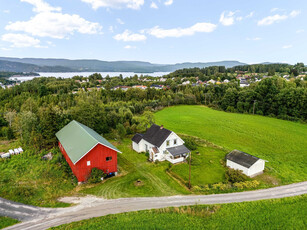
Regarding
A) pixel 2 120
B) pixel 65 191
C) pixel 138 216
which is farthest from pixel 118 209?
pixel 2 120

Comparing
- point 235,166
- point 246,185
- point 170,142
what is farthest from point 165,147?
point 246,185

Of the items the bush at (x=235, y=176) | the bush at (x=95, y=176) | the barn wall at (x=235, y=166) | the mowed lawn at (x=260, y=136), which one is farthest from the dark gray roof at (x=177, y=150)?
the bush at (x=95, y=176)

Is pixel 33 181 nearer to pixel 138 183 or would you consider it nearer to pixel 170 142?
pixel 138 183

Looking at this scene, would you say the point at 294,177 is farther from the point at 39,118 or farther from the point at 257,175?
the point at 39,118

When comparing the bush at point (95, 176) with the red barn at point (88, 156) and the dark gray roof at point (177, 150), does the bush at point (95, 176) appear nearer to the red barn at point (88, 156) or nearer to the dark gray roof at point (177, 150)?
the red barn at point (88, 156)

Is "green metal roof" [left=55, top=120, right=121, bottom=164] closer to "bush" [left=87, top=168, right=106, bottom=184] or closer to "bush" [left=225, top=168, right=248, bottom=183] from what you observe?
"bush" [left=87, top=168, right=106, bottom=184]
